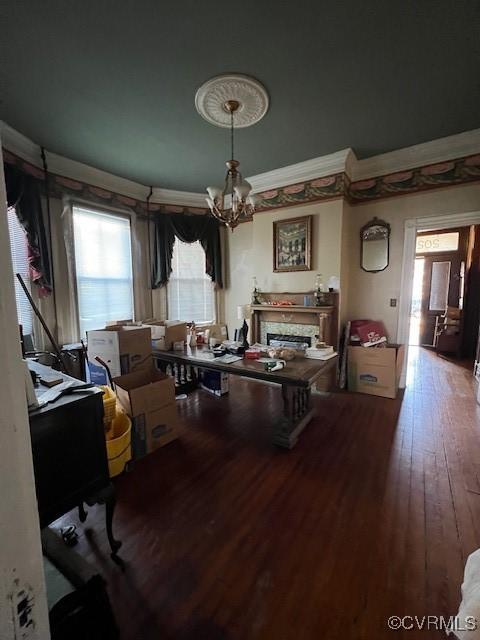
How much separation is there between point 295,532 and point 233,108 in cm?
319

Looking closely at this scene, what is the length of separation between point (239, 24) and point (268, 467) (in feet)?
9.70

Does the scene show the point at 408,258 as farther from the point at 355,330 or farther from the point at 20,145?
the point at 20,145

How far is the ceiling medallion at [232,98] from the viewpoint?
2.10 metres

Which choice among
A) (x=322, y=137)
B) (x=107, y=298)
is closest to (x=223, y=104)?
(x=322, y=137)

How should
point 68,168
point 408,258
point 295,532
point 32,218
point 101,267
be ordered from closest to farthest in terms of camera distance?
point 295,532 → point 32,218 → point 68,168 → point 408,258 → point 101,267

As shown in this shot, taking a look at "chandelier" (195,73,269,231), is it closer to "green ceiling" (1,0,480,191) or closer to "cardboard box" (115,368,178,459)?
"green ceiling" (1,0,480,191)

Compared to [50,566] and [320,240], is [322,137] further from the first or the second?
[50,566]

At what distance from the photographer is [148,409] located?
2135mm

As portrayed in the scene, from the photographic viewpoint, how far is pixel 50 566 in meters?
0.99

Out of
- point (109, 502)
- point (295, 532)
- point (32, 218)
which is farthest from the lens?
point (32, 218)

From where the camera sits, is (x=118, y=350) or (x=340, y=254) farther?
(x=340, y=254)

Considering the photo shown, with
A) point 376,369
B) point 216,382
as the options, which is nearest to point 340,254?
point 376,369

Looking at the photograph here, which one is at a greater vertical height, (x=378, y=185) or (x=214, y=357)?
(x=378, y=185)

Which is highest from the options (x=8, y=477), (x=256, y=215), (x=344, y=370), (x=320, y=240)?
(x=256, y=215)
